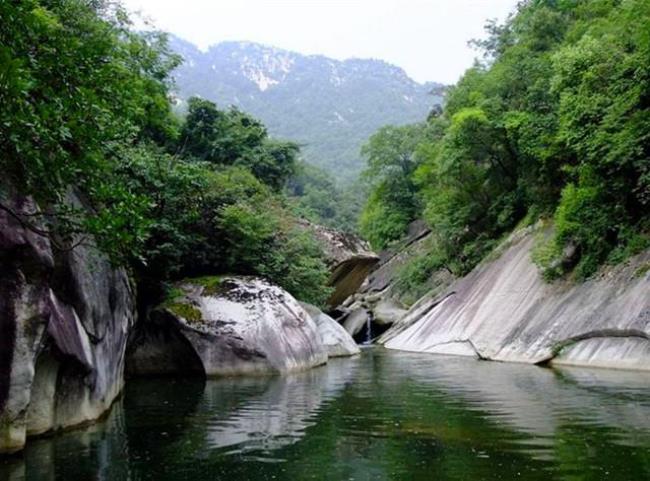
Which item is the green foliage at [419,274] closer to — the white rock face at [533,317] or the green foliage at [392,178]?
the white rock face at [533,317]

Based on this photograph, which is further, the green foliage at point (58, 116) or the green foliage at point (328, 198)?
the green foliage at point (328, 198)

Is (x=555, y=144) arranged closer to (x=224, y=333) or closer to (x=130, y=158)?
(x=224, y=333)

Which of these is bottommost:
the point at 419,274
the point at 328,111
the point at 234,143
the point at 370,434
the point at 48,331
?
the point at 370,434

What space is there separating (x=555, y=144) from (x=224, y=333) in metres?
15.5

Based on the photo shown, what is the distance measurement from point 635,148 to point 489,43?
3432cm

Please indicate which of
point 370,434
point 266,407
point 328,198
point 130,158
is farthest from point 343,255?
point 328,198

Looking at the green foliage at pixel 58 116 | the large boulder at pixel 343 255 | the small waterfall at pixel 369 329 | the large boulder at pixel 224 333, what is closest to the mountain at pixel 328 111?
→ the small waterfall at pixel 369 329

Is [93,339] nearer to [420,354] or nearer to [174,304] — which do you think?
[174,304]

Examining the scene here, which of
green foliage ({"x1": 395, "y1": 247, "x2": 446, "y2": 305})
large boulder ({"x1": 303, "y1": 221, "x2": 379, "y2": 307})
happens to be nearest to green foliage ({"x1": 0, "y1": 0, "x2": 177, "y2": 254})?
large boulder ({"x1": 303, "y1": 221, "x2": 379, "y2": 307})

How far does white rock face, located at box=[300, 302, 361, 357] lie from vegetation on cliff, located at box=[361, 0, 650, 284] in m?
9.22

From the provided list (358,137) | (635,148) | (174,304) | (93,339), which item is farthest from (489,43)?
(358,137)

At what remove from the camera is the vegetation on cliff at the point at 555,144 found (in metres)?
21.6

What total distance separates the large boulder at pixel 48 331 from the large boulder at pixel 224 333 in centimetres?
577

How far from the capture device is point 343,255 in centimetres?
3309
